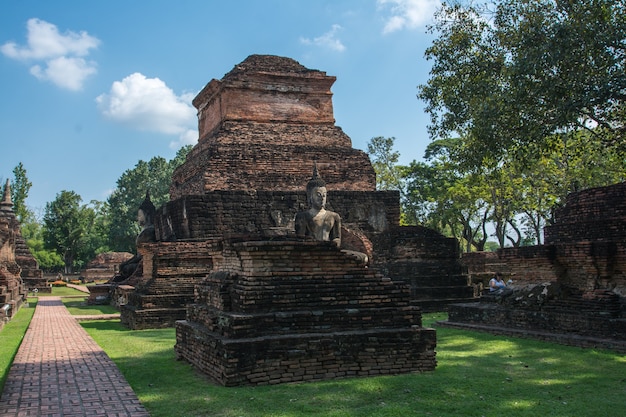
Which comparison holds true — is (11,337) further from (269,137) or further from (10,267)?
(10,267)

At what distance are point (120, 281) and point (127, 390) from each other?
51.1ft

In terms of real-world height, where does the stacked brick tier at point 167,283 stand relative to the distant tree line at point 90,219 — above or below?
below

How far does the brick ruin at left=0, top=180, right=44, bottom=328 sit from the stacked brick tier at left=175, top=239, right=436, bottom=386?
800cm

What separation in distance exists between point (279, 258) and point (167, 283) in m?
6.91

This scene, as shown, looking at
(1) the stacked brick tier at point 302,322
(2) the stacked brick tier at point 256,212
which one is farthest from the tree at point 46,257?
(1) the stacked brick tier at point 302,322

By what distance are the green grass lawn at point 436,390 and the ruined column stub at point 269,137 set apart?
345 inches

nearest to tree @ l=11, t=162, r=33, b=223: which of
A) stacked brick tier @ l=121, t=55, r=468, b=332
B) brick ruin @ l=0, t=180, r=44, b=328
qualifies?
brick ruin @ l=0, t=180, r=44, b=328

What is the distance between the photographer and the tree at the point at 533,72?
991cm

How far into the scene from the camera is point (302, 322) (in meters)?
7.22

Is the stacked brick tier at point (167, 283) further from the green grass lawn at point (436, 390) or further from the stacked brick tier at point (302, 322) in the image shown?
the stacked brick tier at point (302, 322)

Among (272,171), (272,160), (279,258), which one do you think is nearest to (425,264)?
(272,171)

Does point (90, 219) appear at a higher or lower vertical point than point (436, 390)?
higher

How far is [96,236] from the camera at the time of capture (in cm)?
5300

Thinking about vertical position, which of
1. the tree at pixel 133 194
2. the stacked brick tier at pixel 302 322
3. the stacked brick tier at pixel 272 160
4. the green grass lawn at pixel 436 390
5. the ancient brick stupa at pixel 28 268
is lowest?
the green grass lawn at pixel 436 390
